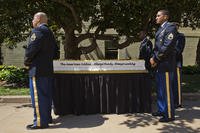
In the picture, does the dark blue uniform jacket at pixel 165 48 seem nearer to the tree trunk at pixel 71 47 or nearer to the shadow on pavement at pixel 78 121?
the shadow on pavement at pixel 78 121

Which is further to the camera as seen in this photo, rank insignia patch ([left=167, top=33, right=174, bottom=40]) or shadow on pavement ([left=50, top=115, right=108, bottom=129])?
shadow on pavement ([left=50, top=115, right=108, bottom=129])

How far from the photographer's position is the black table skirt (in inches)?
342

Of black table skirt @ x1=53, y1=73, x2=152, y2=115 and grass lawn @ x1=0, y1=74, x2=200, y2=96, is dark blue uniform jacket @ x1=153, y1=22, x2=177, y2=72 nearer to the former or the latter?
black table skirt @ x1=53, y1=73, x2=152, y2=115

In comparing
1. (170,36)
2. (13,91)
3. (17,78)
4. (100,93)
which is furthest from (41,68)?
(17,78)

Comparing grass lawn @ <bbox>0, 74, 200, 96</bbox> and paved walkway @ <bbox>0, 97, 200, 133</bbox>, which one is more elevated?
grass lawn @ <bbox>0, 74, 200, 96</bbox>

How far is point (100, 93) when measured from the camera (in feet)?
28.6

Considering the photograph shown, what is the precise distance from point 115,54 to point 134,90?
484 inches

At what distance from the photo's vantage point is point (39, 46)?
7.61 m

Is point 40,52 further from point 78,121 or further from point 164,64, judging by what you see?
point 164,64

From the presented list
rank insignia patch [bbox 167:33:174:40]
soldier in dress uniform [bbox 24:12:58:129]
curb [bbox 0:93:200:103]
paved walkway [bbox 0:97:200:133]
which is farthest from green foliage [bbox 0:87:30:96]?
rank insignia patch [bbox 167:33:174:40]

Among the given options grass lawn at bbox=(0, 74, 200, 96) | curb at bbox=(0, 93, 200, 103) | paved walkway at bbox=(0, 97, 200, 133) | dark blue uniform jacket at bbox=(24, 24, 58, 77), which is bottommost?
paved walkway at bbox=(0, 97, 200, 133)

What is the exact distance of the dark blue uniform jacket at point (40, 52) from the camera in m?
7.61

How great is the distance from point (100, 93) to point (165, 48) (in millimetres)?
1660

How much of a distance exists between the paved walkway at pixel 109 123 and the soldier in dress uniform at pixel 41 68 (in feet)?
0.92
